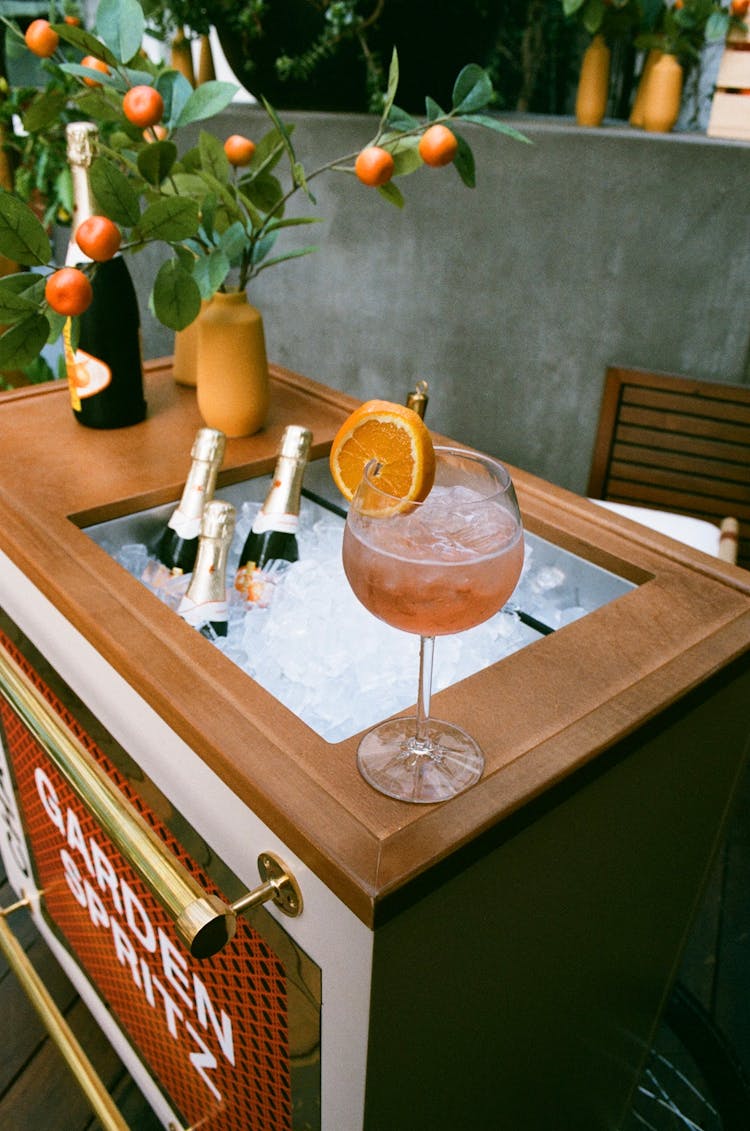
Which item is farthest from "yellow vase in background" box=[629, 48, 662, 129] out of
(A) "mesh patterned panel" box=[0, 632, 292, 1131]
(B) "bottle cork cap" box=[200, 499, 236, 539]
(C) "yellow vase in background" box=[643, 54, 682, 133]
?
(A) "mesh patterned panel" box=[0, 632, 292, 1131]

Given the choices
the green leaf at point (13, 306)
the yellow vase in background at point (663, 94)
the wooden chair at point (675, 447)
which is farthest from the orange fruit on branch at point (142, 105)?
the yellow vase in background at point (663, 94)

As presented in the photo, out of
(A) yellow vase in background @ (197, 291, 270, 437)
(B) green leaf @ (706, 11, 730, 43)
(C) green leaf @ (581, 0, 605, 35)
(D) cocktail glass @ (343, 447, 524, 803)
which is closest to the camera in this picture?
(D) cocktail glass @ (343, 447, 524, 803)

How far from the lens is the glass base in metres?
0.62

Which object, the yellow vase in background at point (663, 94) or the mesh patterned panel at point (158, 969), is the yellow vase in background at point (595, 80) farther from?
the mesh patterned panel at point (158, 969)

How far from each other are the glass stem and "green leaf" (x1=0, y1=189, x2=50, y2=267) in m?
0.55

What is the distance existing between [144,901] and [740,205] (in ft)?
6.39

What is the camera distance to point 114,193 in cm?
87

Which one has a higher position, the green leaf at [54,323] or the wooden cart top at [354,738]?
the green leaf at [54,323]

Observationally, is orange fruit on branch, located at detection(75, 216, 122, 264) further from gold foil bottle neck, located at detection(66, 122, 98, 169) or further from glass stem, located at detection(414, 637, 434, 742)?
glass stem, located at detection(414, 637, 434, 742)

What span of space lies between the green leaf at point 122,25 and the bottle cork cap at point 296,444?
1.50 ft

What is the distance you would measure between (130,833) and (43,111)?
0.85 meters

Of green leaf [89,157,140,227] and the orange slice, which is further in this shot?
green leaf [89,157,140,227]

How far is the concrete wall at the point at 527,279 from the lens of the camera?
Result: 81.3 inches

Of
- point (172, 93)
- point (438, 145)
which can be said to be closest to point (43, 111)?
point (172, 93)
